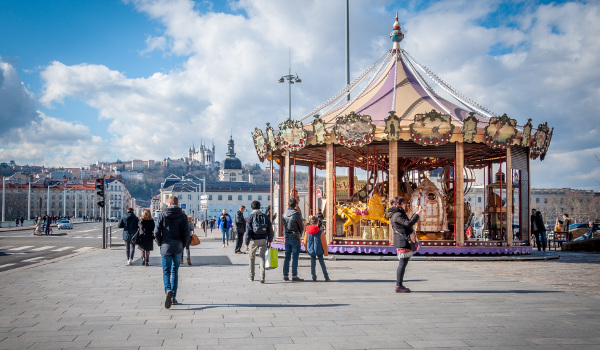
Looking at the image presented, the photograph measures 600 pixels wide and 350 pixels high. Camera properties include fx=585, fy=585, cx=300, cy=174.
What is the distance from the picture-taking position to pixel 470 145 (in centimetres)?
2070

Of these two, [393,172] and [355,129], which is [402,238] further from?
[355,129]

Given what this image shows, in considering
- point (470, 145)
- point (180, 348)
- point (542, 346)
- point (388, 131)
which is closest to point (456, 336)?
point (542, 346)

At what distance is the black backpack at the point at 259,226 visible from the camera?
11859mm

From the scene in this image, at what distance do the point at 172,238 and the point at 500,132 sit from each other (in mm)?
13173

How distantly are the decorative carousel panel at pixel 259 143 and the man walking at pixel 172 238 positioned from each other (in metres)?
13.1

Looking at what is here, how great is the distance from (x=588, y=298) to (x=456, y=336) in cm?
422

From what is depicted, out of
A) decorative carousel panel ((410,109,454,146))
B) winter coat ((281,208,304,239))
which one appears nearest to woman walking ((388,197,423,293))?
winter coat ((281,208,304,239))

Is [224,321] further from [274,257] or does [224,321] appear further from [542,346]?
[274,257]

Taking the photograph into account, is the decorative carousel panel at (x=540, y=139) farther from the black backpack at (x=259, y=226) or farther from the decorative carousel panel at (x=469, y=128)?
the black backpack at (x=259, y=226)

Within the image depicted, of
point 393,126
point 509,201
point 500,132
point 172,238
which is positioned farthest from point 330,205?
point 172,238

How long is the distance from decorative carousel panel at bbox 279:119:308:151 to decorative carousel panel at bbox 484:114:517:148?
600 cm

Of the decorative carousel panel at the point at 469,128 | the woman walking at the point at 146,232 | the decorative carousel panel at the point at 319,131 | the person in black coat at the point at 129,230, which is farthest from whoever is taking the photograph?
the decorative carousel panel at the point at 319,131

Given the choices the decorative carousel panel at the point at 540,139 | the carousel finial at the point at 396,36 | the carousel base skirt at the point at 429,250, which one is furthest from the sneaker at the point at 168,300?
the carousel finial at the point at 396,36

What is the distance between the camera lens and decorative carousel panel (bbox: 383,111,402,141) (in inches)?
730
